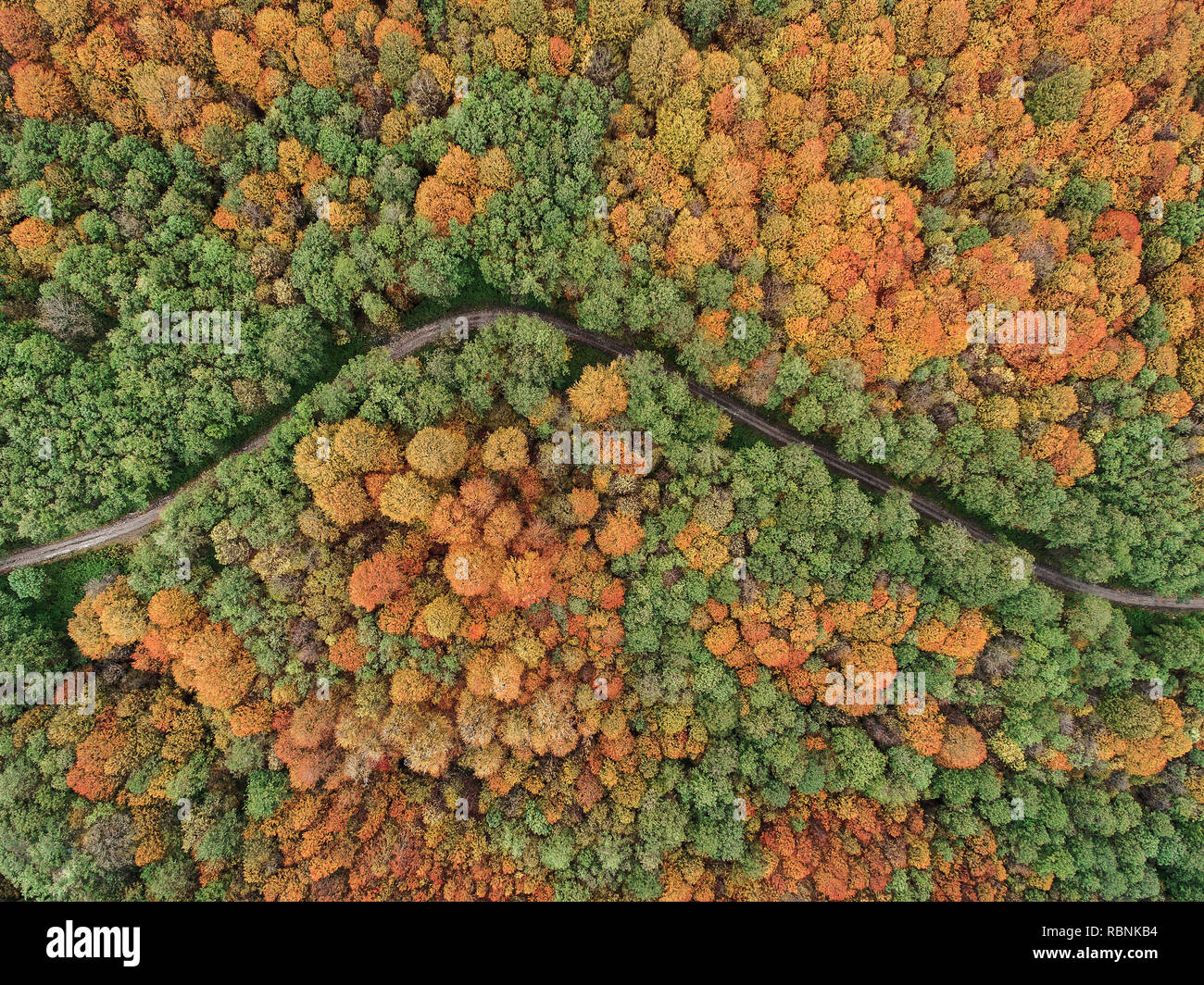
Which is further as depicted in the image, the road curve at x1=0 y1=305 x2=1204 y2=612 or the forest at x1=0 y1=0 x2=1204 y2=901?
the road curve at x1=0 y1=305 x2=1204 y2=612

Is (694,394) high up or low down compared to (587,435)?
up

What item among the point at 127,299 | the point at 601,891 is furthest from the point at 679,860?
the point at 127,299

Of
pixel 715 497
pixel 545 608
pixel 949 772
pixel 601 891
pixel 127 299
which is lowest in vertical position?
pixel 601 891

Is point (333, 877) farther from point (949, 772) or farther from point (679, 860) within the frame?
point (949, 772)
